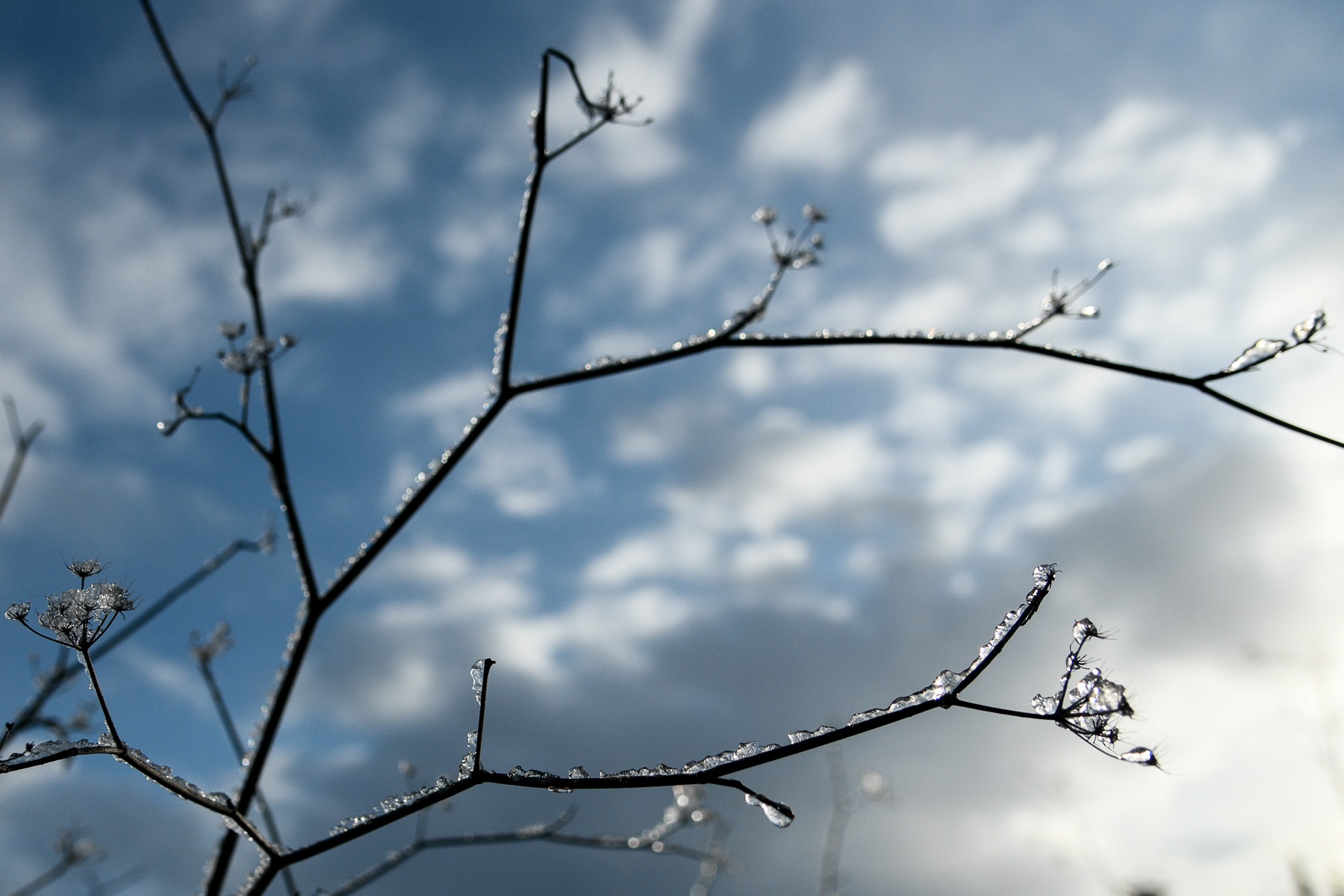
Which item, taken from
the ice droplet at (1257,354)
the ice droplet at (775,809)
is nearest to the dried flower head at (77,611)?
the ice droplet at (775,809)

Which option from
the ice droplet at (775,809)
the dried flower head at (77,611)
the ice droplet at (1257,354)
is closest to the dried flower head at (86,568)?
the dried flower head at (77,611)

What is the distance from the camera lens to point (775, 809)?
1.44 meters

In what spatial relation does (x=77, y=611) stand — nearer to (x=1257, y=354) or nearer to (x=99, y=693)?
(x=99, y=693)

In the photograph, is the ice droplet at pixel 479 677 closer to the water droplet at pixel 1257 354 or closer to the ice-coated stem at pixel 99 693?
the ice-coated stem at pixel 99 693

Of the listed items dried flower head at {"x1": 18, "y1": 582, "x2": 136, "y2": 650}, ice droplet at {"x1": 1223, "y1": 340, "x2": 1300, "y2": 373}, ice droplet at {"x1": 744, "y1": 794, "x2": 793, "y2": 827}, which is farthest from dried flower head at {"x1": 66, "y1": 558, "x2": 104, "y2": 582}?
ice droplet at {"x1": 1223, "y1": 340, "x2": 1300, "y2": 373}

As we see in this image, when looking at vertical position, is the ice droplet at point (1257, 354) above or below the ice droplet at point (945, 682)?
above

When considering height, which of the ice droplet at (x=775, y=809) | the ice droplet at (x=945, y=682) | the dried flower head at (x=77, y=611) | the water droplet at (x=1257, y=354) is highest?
the water droplet at (x=1257, y=354)

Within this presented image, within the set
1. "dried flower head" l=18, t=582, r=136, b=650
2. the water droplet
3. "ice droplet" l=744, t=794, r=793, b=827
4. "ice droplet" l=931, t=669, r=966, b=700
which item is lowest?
"ice droplet" l=744, t=794, r=793, b=827

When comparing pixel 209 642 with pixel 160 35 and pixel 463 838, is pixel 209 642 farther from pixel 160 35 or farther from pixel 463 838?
pixel 160 35

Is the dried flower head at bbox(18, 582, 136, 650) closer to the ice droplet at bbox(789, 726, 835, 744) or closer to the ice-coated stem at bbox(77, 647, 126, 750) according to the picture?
the ice-coated stem at bbox(77, 647, 126, 750)

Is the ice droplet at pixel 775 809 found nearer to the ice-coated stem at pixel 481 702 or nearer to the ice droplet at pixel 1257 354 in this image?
the ice-coated stem at pixel 481 702

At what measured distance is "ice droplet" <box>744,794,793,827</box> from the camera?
1410mm

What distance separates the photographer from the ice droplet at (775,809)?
4.63 ft

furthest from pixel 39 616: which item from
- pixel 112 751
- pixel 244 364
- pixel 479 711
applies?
pixel 244 364
